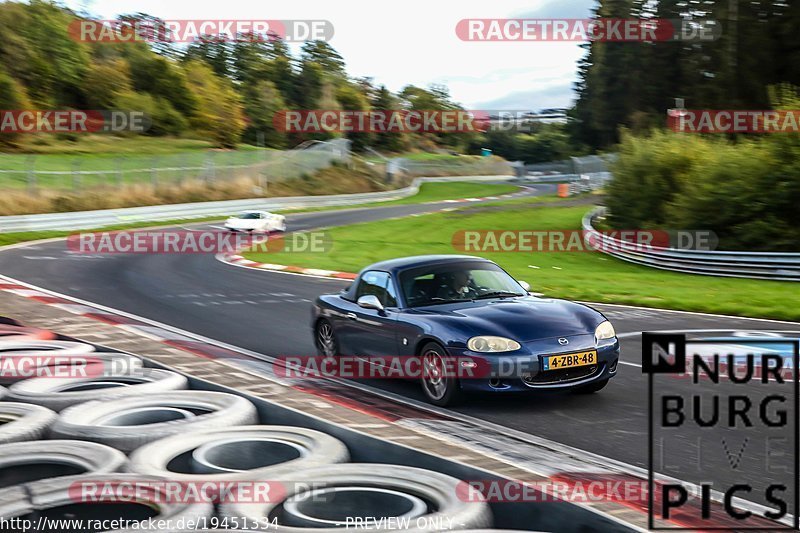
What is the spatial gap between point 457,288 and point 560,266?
19459mm

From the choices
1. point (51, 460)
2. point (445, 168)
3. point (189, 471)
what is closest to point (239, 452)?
point (189, 471)

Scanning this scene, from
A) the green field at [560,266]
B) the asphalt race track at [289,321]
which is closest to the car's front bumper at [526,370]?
the asphalt race track at [289,321]

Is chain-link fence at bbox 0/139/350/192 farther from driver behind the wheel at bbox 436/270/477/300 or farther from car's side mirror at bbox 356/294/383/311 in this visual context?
driver behind the wheel at bbox 436/270/477/300

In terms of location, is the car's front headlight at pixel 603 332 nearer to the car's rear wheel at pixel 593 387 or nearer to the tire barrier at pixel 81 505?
the car's rear wheel at pixel 593 387

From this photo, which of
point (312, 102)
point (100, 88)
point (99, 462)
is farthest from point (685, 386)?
point (312, 102)

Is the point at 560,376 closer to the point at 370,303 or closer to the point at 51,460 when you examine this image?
the point at 370,303

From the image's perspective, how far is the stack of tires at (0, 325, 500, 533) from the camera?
442 cm

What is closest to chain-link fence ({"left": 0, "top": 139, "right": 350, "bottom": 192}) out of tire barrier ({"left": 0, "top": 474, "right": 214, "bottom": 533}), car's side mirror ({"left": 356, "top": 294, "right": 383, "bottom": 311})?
car's side mirror ({"left": 356, "top": 294, "right": 383, "bottom": 311})

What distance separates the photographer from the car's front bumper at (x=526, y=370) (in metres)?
7.75

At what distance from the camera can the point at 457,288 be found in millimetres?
9094

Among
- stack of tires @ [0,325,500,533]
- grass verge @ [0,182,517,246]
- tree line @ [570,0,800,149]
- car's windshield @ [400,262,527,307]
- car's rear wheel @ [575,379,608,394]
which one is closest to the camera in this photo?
stack of tires @ [0,325,500,533]

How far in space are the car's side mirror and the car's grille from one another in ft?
6.12

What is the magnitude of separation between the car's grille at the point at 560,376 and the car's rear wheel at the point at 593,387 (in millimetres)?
164

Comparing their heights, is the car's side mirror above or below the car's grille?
above
